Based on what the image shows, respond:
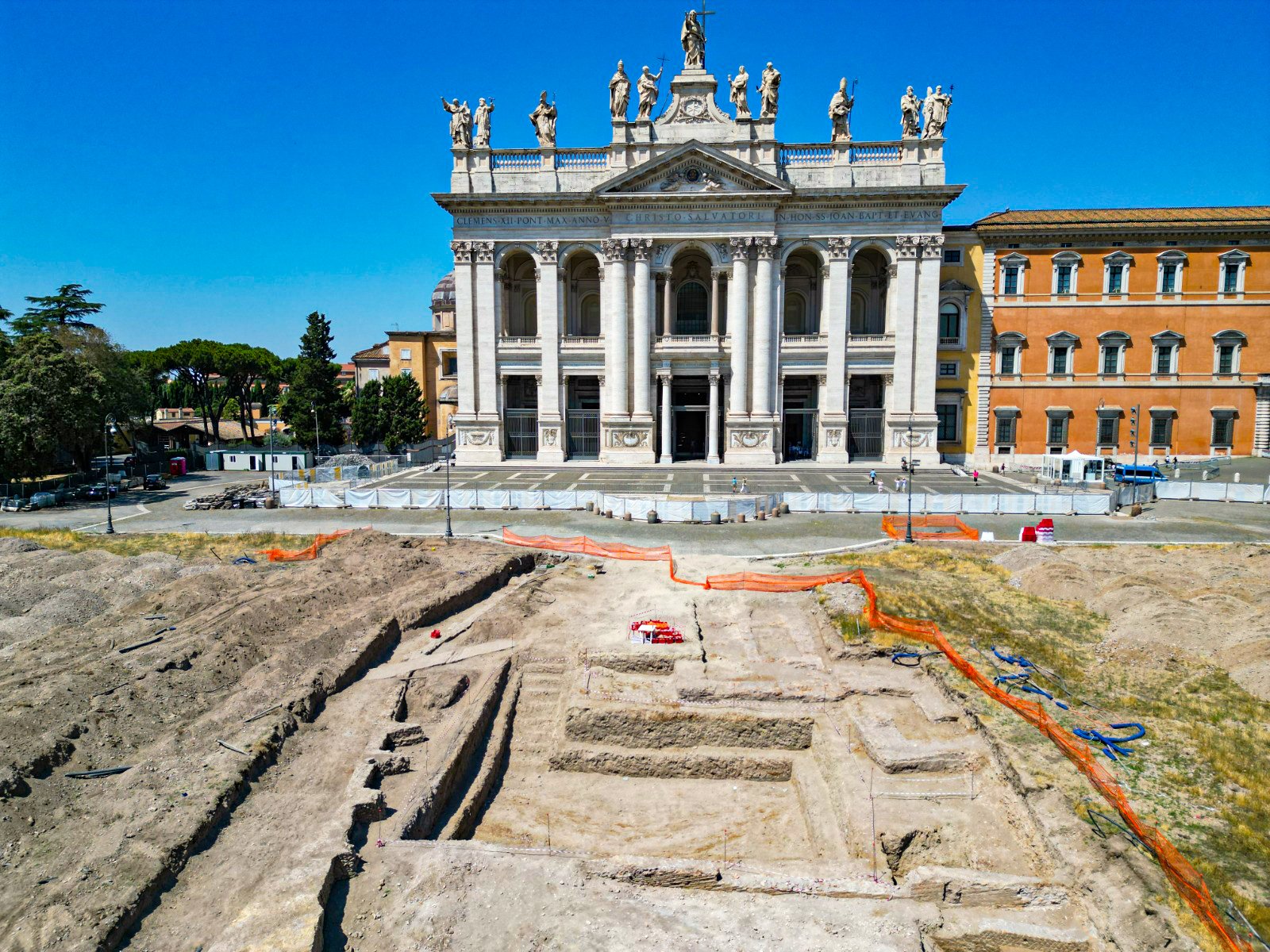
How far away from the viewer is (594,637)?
1875 centimetres

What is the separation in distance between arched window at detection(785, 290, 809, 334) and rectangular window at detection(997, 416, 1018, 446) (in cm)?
1548

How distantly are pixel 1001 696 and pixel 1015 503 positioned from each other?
22.5m

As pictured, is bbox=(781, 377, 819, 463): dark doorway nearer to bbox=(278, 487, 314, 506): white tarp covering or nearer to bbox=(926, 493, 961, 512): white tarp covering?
bbox=(926, 493, 961, 512): white tarp covering

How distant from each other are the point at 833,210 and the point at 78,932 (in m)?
51.4

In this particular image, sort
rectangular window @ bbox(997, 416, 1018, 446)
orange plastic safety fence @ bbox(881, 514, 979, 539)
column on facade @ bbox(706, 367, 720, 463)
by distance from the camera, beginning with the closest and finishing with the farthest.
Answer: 1. orange plastic safety fence @ bbox(881, 514, 979, 539)
2. column on facade @ bbox(706, 367, 720, 463)
3. rectangular window @ bbox(997, 416, 1018, 446)

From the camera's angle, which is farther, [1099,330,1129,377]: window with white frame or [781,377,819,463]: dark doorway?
[781,377,819,463]: dark doorway

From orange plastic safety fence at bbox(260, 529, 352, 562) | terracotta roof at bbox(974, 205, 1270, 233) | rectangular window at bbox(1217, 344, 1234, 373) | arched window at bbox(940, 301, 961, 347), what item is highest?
terracotta roof at bbox(974, 205, 1270, 233)

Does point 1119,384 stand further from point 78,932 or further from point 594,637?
point 78,932

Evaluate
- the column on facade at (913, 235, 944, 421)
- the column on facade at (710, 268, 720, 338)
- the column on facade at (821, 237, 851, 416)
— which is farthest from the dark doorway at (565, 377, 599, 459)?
the column on facade at (913, 235, 944, 421)

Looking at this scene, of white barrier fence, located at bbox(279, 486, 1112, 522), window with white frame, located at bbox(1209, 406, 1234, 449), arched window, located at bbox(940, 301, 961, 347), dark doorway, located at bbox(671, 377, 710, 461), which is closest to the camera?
white barrier fence, located at bbox(279, 486, 1112, 522)

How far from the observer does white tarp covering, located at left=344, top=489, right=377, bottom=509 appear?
3662 cm

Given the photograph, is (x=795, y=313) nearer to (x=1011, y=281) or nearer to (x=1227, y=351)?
(x=1011, y=281)

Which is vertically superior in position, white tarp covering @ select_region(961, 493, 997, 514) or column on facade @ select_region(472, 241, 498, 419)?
column on facade @ select_region(472, 241, 498, 419)

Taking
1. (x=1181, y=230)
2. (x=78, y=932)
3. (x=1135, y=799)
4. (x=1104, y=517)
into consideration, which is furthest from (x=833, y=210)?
(x=78, y=932)
